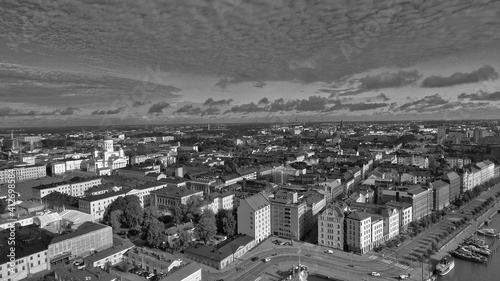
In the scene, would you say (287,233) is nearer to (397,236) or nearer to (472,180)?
(397,236)

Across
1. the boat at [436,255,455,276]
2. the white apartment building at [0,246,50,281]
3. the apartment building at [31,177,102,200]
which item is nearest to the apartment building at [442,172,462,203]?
the boat at [436,255,455,276]

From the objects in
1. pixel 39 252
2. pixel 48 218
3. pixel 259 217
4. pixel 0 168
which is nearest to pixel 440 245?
pixel 259 217

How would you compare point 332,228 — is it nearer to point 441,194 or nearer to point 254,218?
point 254,218

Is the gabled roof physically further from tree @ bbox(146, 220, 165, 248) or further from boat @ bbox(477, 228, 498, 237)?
boat @ bbox(477, 228, 498, 237)

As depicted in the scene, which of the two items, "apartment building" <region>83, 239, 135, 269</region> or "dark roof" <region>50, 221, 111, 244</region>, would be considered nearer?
"apartment building" <region>83, 239, 135, 269</region>

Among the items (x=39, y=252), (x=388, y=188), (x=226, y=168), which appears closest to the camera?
(x=39, y=252)

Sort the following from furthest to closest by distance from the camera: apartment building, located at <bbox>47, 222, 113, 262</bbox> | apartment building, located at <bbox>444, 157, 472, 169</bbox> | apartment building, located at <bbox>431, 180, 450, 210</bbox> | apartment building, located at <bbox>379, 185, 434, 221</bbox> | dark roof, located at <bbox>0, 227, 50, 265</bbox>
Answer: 1. apartment building, located at <bbox>444, 157, 472, 169</bbox>
2. apartment building, located at <bbox>431, 180, 450, 210</bbox>
3. apartment building, located at <bbox>379, 185, 434, 221</bbox>
4. apartment building, located at <bbox>47, 222, 113, 262</bbox>
5. dark roof, located at <bbox>0, 227, 50, 265</bbox>
